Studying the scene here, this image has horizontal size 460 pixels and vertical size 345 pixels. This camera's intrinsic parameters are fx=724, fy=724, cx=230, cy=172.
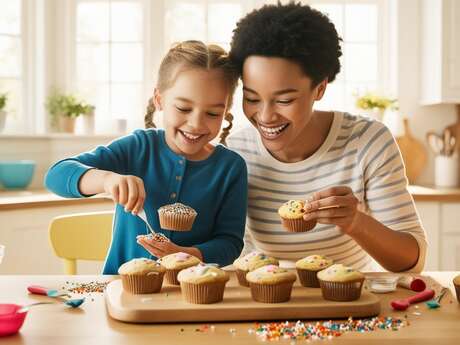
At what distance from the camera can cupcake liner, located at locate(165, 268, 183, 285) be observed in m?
1.73

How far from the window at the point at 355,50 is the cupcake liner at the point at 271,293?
3440 millimetres

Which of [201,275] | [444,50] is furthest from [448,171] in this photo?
[201,275]

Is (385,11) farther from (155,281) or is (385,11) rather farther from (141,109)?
Result: (155,281)

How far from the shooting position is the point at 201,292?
60.9 inches

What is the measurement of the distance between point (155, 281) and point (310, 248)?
75 cm

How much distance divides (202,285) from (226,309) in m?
0.07

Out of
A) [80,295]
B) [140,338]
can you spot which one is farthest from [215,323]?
[80,295]

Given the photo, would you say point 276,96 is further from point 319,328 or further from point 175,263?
point 319,328

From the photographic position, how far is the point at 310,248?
2.27 meters

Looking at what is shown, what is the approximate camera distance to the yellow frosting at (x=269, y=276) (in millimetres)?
1583

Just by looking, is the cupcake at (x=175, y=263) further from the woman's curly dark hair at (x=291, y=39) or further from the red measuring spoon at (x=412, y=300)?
the woman's curly dark hair at (x=291, y=39)

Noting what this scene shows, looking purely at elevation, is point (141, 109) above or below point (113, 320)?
above

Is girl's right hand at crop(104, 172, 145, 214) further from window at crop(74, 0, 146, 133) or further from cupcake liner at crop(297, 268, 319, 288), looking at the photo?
window at crop(74, 0, 146, 133)

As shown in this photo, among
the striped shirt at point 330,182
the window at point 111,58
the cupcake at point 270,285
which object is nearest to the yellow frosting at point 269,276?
the cupcake at point 270,285
